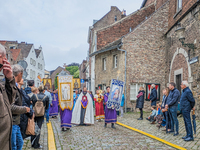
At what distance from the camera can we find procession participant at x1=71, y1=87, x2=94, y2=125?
11.2 m

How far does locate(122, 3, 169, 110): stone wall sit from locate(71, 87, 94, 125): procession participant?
7.58 m

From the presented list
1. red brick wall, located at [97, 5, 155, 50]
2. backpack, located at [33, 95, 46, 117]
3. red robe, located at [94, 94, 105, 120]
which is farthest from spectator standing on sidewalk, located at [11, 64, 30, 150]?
red brick wall, located at [97, 5, 155, 50]

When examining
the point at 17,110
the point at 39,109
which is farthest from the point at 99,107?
the point at 17,110

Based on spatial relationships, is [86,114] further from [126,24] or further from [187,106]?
[126,24]

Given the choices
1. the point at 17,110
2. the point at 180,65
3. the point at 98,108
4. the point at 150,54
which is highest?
the point at 150,54

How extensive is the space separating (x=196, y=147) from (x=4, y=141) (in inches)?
222

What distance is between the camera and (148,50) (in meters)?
19.1

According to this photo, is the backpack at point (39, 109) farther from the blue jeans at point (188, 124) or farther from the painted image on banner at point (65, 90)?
the blue jeans at point (188, 124)

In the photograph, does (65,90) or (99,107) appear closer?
(65,90)

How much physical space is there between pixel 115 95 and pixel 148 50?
9.31 m

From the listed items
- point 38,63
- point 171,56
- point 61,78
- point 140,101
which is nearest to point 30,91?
point 61,78

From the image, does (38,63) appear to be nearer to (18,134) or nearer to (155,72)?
(155,72)

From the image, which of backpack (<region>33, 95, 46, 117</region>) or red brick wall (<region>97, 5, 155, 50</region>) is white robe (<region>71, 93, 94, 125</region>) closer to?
backpack (<region>33, 95, 46, 117</region>)

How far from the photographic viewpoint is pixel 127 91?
60.3 ft
